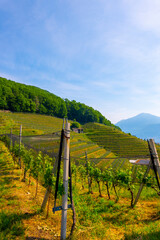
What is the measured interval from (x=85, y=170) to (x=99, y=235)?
20.7ft

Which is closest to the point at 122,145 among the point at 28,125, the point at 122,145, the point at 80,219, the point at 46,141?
the point at 122,145

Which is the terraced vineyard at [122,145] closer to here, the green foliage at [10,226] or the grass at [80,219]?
the grass at [80,219]

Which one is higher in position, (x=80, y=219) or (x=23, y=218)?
(x=23, y=218)

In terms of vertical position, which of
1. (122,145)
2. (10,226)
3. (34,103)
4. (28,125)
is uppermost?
(34,103)

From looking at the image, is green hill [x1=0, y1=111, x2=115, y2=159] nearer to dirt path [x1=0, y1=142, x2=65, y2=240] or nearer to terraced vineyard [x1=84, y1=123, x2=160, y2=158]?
terraced vineyard [x1=84, y1=123, x2=160, y2=158]

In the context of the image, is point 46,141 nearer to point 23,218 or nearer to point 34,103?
point 23,218

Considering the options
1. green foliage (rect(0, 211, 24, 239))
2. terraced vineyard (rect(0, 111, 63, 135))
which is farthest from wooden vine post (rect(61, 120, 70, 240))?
terraced vineyard (rect(0, 111, 63, 135))

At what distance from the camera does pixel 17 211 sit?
5.23m

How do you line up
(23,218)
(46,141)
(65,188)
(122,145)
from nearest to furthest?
1. (65,188)
2. (23,218)
3. (46,141)
4. (122,145)

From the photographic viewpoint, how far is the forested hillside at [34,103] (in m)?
74.9

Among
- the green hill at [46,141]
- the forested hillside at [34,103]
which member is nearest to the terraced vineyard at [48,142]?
the green hill at [46,141]

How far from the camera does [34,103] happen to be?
3509 inches

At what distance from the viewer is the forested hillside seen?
74875 mm

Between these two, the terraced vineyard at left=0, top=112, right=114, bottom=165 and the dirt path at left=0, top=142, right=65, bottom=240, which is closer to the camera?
the dirt path at left=0, top=142, right=65, bottom=240
